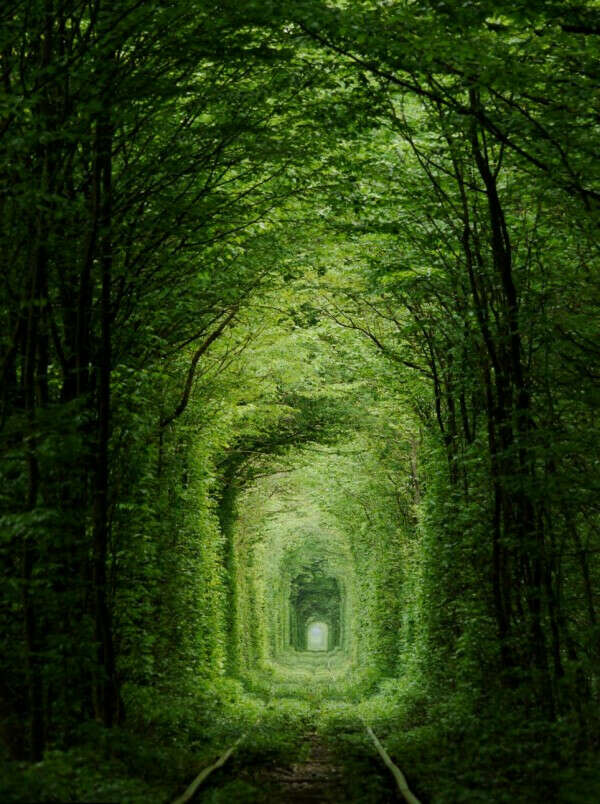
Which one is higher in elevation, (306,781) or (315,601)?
(315,601)

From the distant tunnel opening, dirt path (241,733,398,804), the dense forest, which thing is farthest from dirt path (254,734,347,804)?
the distant tunnel opening

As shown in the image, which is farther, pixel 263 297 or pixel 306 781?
pixel 263 297

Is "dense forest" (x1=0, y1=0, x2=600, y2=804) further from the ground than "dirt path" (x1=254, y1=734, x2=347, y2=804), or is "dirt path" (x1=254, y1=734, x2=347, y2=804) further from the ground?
"dense forest" (x1=0, y1=0, x2=600, y2=804)

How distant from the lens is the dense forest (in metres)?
8.23

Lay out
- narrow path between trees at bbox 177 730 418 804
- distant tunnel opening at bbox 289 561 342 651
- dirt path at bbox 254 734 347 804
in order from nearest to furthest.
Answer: narrow path between trees at bbox 177 730 418 804 < dirt path at bbox 254 734 347 804 < distant tunnel opening at bbox 289 561 342 651

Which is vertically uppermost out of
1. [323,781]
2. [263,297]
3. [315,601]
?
[263,297]

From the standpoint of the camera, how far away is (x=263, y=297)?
60.5ft

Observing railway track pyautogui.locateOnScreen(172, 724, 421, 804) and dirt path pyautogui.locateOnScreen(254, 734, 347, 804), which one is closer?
railway track pyautogui.locateOnScreen(172, 724, 421, 804)

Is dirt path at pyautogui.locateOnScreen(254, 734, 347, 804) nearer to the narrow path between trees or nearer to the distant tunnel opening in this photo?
the narrow path between trees

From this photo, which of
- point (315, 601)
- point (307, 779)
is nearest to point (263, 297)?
point (307, 779)

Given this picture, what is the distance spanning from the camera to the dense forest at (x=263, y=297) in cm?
823

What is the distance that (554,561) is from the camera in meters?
11.1

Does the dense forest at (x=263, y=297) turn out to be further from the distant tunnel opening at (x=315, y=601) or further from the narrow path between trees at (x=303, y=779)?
the distant tunnel opening at (x=315, y=601)

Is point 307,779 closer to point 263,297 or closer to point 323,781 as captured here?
point 323,781
